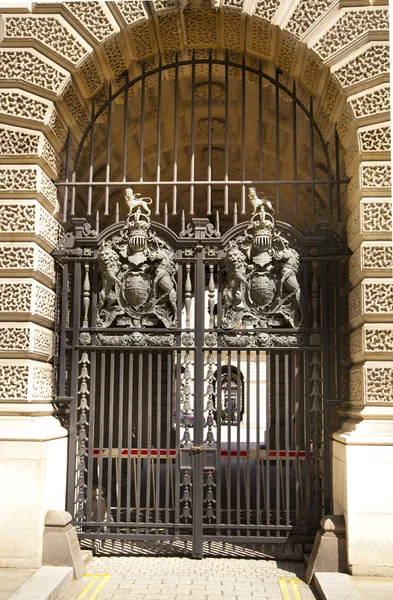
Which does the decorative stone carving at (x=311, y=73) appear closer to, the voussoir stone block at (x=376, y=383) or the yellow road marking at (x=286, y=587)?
the voussoir stone block at (x=376, y=383)

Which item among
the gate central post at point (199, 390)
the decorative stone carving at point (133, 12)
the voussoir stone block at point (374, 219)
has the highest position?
the decorative stone carving at point (133, 12)

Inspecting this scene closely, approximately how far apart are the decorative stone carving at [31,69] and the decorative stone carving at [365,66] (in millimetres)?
3540

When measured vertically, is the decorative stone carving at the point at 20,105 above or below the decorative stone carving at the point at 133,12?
below

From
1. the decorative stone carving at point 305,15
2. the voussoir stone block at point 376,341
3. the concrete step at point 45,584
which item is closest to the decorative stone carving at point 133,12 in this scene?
the decorative stone carving at point 305,15

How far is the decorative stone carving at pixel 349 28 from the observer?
7.53 meters

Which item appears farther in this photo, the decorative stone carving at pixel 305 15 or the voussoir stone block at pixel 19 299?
the decorative stone carving at pixel 305 15

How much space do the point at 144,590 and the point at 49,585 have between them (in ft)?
3.36

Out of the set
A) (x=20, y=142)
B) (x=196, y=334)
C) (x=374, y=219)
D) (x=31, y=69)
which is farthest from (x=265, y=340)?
(x=31, y=69)

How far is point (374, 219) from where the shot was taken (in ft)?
24.0

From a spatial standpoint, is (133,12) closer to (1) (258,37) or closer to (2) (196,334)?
(1) (258,37)

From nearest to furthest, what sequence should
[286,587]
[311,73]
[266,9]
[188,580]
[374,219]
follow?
[286,587] < [188,580] < [374,219] < [266,9] < [311,73]

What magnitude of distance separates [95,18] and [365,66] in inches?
136

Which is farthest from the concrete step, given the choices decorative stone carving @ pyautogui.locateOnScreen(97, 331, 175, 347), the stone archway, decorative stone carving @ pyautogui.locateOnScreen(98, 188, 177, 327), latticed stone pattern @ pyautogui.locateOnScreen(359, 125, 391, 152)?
latticed stone pattern @ pyautogui.locateOnScreen(359, 125, 391, 152)

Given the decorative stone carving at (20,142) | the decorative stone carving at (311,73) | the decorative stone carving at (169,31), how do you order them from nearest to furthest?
the decorative stone carving at (20,142) < the decorative stone carving at (311,73) < the decorative stone carving at (169,31)
